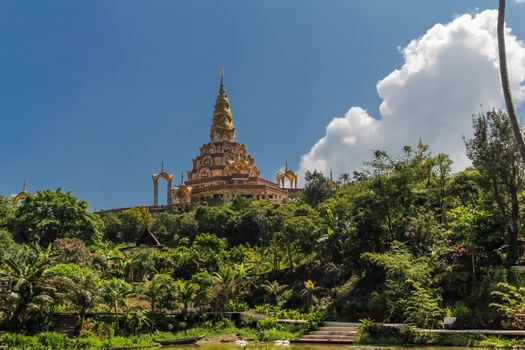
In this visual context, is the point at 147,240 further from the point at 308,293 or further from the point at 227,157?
the point at 227,157

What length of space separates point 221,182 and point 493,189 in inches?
1764

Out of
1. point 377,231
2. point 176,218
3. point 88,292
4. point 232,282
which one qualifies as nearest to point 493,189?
point 377,231

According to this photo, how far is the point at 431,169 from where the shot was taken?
94.1 feet

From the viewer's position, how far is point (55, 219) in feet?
121

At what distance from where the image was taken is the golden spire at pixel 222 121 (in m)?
75.5

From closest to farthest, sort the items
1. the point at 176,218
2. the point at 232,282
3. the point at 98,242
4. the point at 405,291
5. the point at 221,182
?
the point at 405,291 < the point at 232,282 < the point at 98,242 < the point at 176,218 < the point at 221,182

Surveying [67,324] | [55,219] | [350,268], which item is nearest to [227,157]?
[55,219]

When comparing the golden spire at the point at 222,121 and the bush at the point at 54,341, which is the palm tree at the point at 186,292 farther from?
the golden spire at the point at 222,121

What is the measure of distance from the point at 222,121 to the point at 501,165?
58.3 m

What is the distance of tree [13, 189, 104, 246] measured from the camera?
36.6m

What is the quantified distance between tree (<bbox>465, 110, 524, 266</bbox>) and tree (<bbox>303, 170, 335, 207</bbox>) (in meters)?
26.3

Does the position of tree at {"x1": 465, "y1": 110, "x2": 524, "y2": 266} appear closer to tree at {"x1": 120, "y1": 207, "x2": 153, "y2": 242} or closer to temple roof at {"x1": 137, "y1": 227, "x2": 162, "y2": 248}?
temple roof at {"x1": 137, "y1": 227, "x2": 162, "y2": 248}

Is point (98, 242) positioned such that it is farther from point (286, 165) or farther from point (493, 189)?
point (286, 165)

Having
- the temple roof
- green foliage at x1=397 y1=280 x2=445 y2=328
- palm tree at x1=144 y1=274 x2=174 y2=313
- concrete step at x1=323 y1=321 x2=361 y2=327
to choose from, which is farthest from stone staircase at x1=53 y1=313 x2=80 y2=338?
the temple roof
